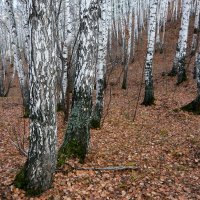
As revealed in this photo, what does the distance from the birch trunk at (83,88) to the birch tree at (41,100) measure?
1107mm

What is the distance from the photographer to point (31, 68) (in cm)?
449

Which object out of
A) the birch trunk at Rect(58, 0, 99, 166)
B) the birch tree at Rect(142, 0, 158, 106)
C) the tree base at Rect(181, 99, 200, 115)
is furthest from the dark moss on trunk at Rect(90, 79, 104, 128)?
the tree base at Rect(181, 99, 200, 115)

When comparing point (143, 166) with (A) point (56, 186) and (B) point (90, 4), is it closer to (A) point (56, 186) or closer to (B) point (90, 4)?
(A) point (56, 186)

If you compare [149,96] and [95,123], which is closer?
[95,123]

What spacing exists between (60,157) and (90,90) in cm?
163

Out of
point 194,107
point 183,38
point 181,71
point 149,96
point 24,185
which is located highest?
point 183,38

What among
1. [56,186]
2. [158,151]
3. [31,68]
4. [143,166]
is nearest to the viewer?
[31,68]

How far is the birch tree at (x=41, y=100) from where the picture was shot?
429cm

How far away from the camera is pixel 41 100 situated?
4539mm

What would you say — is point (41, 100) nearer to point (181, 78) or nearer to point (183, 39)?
point (183, 39)

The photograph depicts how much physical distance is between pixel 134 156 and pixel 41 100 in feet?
12.1

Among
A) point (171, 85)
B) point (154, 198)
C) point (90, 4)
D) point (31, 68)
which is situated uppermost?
Result: point (90, 4)

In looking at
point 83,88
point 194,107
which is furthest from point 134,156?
point 194,107

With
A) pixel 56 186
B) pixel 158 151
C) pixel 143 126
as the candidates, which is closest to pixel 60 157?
pixel 56 186
